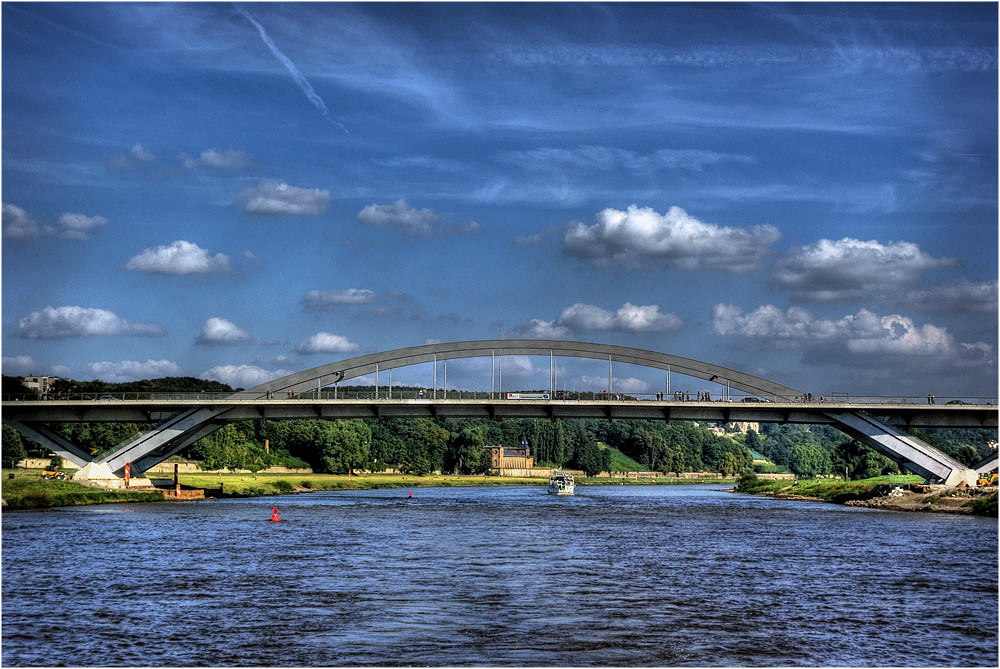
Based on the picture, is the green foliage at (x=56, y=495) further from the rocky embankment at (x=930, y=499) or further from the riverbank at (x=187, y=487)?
the rocky embankment at (x=930, y=499)

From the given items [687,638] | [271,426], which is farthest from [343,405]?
[271,426]

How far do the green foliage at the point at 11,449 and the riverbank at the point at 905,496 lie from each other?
90.5 m

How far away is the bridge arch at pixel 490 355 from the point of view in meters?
102

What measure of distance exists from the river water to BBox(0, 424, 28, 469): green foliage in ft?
213

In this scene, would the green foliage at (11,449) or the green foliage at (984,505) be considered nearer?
the green foliage at (984,505)

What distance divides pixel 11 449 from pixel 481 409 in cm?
6527

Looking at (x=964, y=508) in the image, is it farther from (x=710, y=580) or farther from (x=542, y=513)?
(x=710, y=580)

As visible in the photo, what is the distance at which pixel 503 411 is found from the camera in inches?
3797

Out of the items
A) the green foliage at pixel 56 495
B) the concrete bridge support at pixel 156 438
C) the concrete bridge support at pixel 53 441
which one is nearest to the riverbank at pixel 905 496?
the concrete bridge support at pixel 156 438

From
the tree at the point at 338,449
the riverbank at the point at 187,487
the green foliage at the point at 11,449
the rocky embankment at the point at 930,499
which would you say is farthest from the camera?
the tree at the point at 338,449

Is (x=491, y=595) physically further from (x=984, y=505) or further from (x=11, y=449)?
(x=11, y=449)

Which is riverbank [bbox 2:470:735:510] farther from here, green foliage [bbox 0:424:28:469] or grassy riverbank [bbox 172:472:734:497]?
green foliage [bbox 0:424:28:469]

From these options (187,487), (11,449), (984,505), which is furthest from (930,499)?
(11,449)

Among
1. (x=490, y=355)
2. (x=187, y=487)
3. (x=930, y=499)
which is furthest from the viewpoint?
(x=490, y=355)
